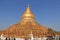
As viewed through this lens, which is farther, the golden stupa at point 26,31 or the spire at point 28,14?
the spire at point 28,14

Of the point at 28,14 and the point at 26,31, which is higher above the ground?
the point at 28,14

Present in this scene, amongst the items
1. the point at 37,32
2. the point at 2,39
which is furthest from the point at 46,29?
the point at 2,39

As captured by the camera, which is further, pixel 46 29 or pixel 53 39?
pixel 46 29

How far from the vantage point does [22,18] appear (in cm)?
5053

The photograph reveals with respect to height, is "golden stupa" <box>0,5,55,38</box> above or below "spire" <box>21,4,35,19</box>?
below

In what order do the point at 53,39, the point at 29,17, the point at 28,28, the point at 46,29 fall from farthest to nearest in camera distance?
1. the point at 29,17
2. the point at 46,29
3. the point at 28,28
4. the point at 53,39

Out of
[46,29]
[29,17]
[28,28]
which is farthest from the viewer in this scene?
[29,17]

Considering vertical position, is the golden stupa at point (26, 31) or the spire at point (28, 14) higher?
the spire at point (28, 14)

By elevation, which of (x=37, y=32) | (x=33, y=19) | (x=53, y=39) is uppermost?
(x=33, y=19)

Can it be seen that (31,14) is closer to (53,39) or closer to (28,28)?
(28,28)

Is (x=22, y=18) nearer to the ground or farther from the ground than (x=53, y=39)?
farther from the ground

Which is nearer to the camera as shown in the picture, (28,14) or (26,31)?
(26,31)

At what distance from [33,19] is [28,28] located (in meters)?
10.7

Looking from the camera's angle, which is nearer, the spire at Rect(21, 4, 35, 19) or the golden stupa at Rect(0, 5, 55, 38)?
the golden stupa at Rect(0, 5, 55, 38)
